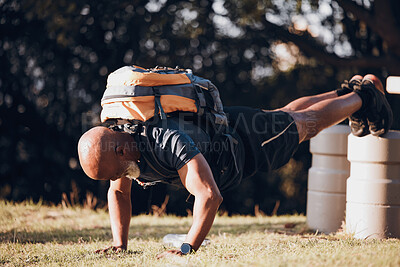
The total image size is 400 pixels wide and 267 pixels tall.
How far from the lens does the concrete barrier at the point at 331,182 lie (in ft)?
16.1

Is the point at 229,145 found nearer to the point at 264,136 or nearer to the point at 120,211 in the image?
the point at 264,136

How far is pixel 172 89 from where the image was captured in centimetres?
354

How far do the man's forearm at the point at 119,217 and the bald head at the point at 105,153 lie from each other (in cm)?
53

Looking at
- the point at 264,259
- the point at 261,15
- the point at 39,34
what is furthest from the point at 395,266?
the point at 39,34

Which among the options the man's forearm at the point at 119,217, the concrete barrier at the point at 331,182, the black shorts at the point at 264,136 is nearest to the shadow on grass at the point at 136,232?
the concrete barrier at the point at 331,182

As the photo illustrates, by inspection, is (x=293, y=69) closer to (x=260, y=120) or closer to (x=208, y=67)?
(x=208, y=67)

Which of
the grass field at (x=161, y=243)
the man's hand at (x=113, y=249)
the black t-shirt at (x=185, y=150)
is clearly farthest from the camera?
the man's hand at (x=113, y=249)

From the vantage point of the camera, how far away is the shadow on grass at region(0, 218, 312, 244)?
186 inches

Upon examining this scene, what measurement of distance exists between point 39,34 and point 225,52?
128 inches

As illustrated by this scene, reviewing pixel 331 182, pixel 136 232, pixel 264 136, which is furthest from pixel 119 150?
pixel 331 182

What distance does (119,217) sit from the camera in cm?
380

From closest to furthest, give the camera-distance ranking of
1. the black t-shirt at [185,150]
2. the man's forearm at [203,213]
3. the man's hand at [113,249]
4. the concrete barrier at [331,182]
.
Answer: the man's forearm at [203,213] < the black t-shirt at [185,150] < the man's hand at [113,249] < the concrete barrier at [331,182]

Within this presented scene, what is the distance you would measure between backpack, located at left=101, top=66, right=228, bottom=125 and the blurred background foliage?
447 cm

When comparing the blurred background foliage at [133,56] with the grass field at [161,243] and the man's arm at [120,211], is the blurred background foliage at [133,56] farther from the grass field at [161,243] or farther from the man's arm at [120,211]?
the man's arm at [120,211]
